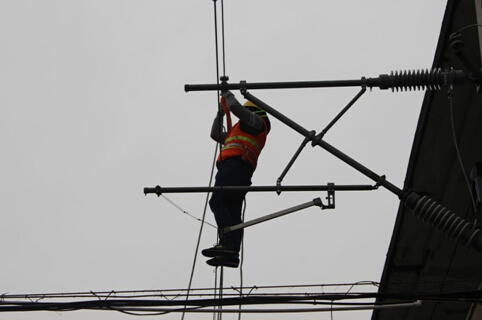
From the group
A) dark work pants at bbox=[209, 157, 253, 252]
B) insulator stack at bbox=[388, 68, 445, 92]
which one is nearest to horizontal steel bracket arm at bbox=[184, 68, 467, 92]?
insulator stack at bbox=[388, 68, 445, 92]

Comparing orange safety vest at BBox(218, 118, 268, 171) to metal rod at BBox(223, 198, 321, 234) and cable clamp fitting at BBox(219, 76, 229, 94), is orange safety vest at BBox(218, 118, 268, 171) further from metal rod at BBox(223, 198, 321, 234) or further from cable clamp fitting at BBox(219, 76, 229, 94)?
cable clamp fitting at BBox(219, 76, 229, 94)

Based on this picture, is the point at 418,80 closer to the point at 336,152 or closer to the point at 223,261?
the point at 336,152

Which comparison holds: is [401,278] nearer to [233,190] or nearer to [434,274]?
[434,274]

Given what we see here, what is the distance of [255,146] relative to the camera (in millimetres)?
9852

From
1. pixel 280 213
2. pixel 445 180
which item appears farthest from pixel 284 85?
pixel 445 180

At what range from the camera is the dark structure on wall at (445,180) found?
865 cm

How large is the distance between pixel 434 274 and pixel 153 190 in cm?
485

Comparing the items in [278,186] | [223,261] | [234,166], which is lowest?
[223,261]

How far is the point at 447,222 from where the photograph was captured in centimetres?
680

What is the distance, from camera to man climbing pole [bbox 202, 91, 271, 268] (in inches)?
346

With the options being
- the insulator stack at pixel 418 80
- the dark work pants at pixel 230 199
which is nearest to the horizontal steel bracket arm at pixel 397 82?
the insulator stack at pixel 418 80

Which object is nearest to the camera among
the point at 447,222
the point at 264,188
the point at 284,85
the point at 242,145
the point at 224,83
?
the point at 447,222

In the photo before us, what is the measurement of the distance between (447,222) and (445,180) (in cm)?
345

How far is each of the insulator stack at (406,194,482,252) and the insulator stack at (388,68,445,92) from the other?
3.45 feet
